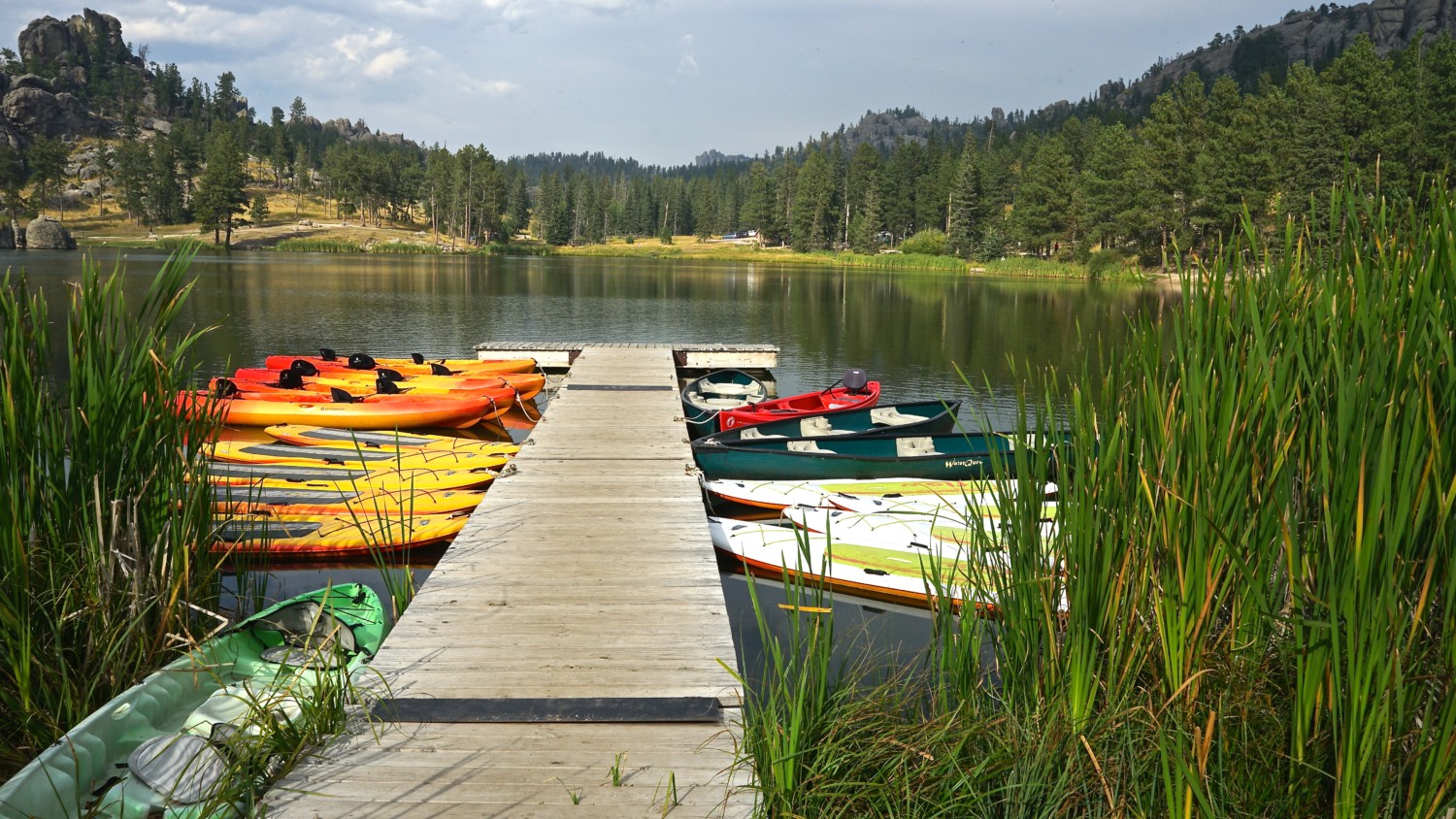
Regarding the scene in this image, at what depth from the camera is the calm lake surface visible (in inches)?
675

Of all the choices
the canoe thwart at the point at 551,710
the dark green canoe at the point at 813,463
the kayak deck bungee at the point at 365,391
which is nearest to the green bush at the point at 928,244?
the kayak deck bungee at the point at 365,391

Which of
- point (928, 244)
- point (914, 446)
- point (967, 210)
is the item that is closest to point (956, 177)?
point (967, 210)

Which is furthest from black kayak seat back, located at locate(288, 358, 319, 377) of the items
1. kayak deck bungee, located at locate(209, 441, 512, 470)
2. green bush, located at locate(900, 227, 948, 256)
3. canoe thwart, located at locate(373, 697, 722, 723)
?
green bush, located at locate(900, 227, 948, 256)

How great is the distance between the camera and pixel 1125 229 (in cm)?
4903

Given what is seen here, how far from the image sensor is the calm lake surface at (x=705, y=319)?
1716 cm

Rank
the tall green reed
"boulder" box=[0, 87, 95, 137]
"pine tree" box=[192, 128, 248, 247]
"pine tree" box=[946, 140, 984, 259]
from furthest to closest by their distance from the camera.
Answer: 1. "boulder" box=[0, 87, 95, 137]
2. "pine tree" box=[192, 128, 248, 247]
3. "pine tree" box=[946, 140, 984, 259]
4. the tall green reed

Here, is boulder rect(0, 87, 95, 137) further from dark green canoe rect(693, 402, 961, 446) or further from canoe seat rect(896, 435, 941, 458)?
canoe seat rect(896, 435, 941, 458)

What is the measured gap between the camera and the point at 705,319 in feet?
93.4

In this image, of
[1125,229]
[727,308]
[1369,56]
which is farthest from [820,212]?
[727,308]

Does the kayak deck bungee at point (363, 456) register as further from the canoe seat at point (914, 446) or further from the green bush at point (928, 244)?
the green bush at point (928, 244)

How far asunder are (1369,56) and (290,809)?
48.1m

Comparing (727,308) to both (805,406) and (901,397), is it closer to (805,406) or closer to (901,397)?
(901,397)

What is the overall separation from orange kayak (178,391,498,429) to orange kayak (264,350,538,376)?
1908 millimetres

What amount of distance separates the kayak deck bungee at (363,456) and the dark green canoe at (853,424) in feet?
7.31
